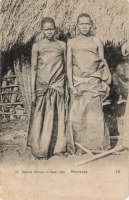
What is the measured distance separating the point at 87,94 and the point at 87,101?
0.03 meters

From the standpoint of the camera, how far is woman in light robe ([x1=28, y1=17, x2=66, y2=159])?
6.37 ft

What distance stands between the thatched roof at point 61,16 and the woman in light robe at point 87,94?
9cm

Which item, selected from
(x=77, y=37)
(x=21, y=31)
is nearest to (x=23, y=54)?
(x=21, y=31)

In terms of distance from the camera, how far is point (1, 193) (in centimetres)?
195

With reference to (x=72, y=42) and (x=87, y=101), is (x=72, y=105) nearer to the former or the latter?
(x=87, y=101)

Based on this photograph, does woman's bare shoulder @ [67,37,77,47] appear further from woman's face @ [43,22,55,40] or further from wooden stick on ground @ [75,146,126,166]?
wooden stick on ground @ [75,146,126,166]

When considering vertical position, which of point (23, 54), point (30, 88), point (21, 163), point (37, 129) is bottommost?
point (21, 163)

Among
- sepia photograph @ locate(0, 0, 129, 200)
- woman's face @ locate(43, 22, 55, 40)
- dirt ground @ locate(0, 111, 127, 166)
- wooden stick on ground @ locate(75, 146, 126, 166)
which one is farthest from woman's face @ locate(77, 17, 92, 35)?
wooden stick on ground @ locate(75, 146, 126, 166)

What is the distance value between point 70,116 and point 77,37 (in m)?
0.34

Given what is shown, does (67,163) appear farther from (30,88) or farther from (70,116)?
(30,88)

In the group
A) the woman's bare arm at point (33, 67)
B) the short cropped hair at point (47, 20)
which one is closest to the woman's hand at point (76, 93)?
the woman's bare arm at point (33, 67)

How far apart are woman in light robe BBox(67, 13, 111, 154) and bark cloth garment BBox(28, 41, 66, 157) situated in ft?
0.12

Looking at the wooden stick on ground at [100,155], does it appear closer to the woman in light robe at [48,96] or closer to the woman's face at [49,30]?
the woman in light robe at [48,96]

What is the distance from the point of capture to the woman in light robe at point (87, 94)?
6.37 ft
